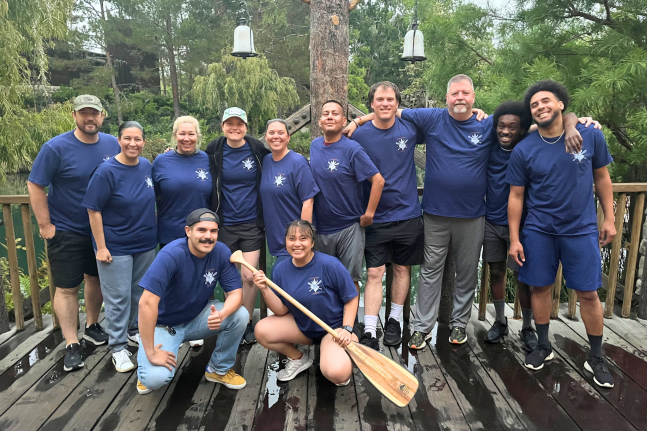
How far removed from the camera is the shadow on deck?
229cm

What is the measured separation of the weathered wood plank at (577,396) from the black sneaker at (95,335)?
265 centimetres

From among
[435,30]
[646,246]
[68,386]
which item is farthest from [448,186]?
[435,30]

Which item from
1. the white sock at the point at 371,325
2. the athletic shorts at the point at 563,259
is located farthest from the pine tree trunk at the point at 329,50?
the athletic shorts at the point at 563,259

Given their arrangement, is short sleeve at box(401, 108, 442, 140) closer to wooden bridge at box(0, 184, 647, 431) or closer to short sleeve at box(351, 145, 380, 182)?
short sleeve at box(351, 145, 380, 182)

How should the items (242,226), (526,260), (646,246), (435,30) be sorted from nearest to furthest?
(526,260), (242,226), (646,246), (435,30)

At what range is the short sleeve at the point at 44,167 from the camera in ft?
8.99

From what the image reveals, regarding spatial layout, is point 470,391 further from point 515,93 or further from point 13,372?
point 515,93

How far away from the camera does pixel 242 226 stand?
2.96m

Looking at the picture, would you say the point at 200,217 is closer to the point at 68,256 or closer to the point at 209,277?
the point at 209,277

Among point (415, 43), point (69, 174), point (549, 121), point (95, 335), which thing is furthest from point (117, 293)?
point (415, 43)

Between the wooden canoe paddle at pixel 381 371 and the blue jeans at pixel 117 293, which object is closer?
the wooden canoe paddle at pixel 381 371

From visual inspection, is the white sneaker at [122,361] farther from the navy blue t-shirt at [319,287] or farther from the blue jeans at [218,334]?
the navy blue t-shirt at [319,287]

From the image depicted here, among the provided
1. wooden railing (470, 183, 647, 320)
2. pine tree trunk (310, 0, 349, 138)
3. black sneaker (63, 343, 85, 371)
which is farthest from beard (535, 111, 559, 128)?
black sneaker (63, 343, 85, 371)

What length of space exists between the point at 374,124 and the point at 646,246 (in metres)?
2.48
